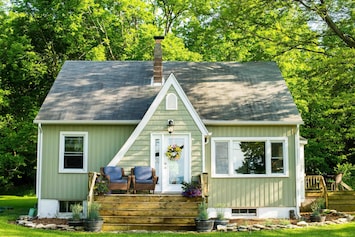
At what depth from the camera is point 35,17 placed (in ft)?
91.7

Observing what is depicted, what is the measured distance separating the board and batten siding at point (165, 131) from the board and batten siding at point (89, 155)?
85 centimetres

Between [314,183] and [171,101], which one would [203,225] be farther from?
[314,183]

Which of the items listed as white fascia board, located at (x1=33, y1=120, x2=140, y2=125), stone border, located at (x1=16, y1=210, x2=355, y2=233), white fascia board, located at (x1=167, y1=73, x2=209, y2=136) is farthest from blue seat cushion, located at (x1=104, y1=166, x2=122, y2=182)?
white fascia board, located at (x1=167, y1=73, x2=209, y2=136)

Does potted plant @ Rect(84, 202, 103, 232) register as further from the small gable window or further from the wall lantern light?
the small gable window

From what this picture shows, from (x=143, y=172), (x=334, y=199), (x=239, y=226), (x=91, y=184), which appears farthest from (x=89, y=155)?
(x=334, y=199)

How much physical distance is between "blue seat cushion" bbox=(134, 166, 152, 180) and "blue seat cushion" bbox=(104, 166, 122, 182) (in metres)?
0.51

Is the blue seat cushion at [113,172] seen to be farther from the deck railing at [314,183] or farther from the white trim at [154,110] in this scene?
the deck railing at [314,183]

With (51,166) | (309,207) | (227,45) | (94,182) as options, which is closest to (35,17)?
(227,45)

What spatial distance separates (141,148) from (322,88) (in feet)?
27.8

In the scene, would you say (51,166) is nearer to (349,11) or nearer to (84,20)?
(349,11)

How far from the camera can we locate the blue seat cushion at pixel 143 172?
1483 centimetres

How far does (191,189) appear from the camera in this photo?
1416 centimetres

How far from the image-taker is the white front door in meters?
15.3

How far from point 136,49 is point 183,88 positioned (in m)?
9.33
